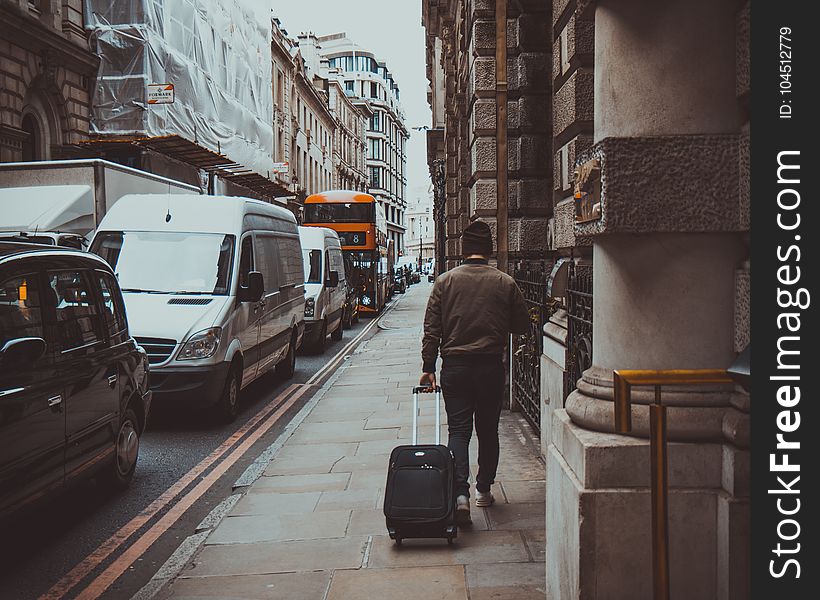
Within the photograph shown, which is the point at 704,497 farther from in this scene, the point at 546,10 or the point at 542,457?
the point at 546,10

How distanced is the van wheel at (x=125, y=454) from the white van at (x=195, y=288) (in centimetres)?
217

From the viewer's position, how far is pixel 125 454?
23.3 feet

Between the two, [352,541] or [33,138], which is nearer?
[352,541]

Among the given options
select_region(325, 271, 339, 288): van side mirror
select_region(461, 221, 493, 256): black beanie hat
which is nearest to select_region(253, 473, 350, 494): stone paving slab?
select_region(461, 221, 493, 256): black beanie hat

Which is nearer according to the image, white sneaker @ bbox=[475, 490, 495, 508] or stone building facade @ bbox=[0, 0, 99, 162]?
white sneaker @ bbox=[475, 490, 495, 508]

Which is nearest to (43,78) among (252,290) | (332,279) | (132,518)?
(332,279)

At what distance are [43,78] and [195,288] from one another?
14290 millimetres

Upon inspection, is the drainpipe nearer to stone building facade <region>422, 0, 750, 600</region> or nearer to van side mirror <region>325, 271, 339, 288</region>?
stone building facade <region>422, 0, 750, 600</region>

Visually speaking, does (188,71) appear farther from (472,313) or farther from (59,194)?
(472,313)

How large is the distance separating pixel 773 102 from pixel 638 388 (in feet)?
5.08

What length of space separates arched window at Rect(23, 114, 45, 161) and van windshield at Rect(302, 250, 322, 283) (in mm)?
7778

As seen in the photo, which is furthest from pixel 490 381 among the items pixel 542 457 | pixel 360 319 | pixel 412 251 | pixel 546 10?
pixel 412 251

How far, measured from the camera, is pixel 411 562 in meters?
5.11

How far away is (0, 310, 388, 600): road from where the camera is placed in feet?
17.1
